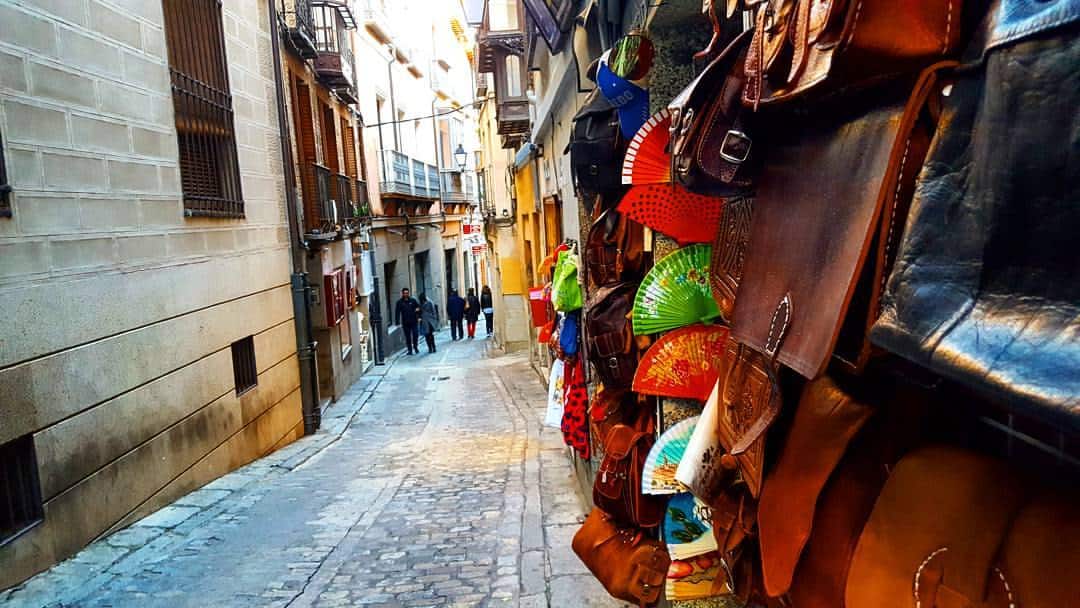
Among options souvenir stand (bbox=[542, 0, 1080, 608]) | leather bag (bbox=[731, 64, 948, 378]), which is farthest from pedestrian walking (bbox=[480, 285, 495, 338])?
leather bag (bbox=[731, 64, 948, 378])

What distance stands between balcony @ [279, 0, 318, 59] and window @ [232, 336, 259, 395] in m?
6.05

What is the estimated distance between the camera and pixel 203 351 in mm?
7859

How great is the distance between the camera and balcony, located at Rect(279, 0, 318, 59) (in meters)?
12.9

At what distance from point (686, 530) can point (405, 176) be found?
73.6 feet

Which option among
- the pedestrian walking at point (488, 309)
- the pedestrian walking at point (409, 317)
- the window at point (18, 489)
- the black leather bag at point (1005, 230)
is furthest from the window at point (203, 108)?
the pedestrian walking at point (488, 309)

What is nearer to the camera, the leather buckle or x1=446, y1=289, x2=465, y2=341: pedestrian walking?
the leather buckle

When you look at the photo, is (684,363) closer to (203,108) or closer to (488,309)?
(203,108)

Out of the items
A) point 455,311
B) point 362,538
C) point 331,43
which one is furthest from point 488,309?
point 362,538

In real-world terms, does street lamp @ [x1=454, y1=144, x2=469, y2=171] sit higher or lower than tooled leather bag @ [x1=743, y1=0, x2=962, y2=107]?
higher

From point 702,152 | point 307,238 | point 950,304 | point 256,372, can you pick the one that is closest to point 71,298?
point 256,372

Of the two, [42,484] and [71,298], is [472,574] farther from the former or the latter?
[71,298]

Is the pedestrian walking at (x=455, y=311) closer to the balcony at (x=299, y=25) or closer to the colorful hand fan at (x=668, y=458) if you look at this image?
the balcony at (x=299, y=25)

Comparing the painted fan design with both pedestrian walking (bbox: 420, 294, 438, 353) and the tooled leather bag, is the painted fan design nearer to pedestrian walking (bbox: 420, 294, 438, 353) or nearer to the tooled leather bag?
the tooled leather bag

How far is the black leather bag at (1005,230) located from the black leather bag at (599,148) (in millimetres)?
3266
